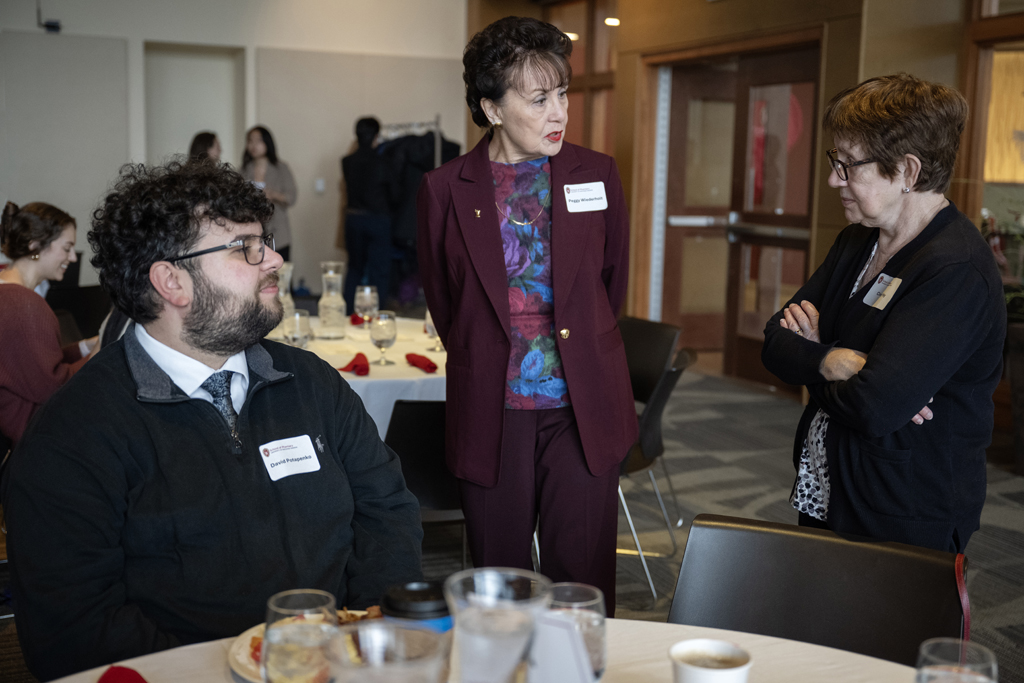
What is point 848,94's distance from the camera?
1934mm

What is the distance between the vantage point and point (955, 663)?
0.91 meters

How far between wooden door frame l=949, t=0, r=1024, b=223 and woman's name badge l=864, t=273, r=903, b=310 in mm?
4184

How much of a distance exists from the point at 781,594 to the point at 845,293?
78cm

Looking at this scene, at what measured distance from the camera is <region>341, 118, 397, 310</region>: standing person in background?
8.80 m

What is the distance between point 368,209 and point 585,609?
8.29 metres

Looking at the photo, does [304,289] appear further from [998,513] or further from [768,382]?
[998,513]

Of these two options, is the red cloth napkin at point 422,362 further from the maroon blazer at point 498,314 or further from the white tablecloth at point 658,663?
the white tablecloth at point 658,663

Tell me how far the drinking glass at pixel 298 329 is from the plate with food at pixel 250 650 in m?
2.41

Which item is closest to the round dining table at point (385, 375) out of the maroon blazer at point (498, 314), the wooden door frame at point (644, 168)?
the maroon blazer at point (498, 314)

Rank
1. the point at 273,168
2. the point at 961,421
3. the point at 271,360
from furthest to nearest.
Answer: the point at 273,168, the point at 961,421, the point at 271,360

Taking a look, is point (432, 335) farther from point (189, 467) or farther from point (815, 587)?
point (815, 587)

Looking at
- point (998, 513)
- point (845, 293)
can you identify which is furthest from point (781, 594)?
point (998, 513)

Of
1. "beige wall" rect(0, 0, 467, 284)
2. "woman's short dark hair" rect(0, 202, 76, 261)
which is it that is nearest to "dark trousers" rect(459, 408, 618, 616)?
"woman's short dark hair" rect(0, 202, 76, 261)

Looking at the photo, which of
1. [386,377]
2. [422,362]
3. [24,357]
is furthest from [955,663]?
[24,357]
